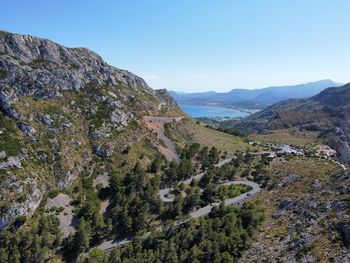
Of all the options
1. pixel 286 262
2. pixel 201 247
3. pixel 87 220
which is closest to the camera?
pixel 286 262

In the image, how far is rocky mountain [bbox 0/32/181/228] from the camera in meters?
102

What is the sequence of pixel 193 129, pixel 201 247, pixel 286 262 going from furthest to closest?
pixel 193 129 → pixel 201 247 → pixel 286 262

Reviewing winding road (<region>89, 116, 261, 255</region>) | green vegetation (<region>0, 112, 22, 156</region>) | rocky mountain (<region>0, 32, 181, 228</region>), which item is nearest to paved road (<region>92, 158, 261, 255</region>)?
winding road (<region>89, 116, 261, 255</region>)

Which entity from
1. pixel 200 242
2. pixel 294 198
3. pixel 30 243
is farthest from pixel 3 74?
pixel 294 198

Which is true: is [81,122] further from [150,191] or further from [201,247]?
[201,247]

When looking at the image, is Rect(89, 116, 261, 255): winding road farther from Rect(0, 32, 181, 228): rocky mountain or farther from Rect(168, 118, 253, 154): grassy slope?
Rect(0, 32, 181, 228): rocky mountain

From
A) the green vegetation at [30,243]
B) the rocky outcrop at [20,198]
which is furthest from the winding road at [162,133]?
the green vegetation at [30,243]

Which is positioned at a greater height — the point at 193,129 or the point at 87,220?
the point at 193,129

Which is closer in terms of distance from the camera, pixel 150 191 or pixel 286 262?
pixel 286 262

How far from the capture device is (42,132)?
121000mm

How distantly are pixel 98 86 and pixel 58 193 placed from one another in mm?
74101

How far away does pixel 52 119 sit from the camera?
5049 inches

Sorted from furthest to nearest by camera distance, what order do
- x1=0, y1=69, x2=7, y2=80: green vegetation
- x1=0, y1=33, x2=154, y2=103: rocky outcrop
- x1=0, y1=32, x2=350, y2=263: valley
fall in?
x1=0, y1=33, x2=154, y2=103: rocky outcrop
x1=0, y1=69, x2=7, y2=80: green vegetation
x1=0, y1=32, x2=350, y2=263: valley

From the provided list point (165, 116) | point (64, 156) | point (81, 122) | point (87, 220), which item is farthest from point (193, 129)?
point (87, 220)
